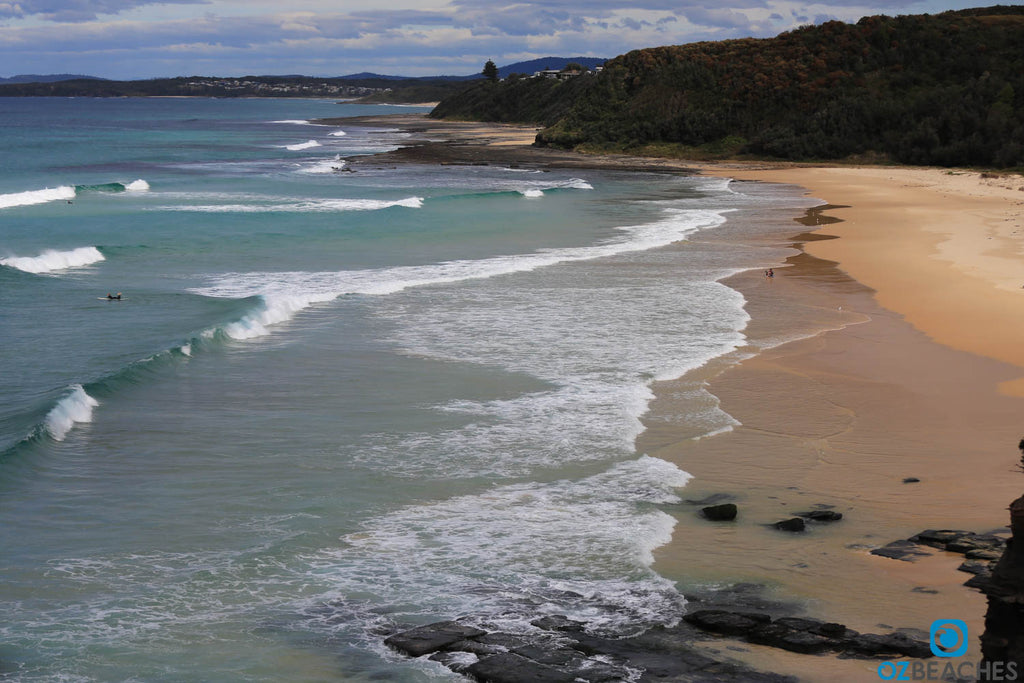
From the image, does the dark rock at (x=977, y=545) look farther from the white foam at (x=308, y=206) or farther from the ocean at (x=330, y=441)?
the white foam at (x=308, y=206)

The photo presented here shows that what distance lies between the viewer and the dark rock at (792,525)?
352 inches

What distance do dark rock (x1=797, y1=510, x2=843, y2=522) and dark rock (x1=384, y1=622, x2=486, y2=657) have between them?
3546 mm

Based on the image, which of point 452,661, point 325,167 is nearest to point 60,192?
point 325,167

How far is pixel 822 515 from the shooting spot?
9.18m

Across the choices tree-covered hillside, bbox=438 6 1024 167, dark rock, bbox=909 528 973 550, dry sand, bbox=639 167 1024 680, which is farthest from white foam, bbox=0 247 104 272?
tree-covered hillside, bbox=438 6 1024 167

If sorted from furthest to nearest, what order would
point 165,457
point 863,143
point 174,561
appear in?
point 863,143, point 165,457, point 174,561

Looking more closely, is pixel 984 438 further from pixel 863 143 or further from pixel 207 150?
pixel 207 150

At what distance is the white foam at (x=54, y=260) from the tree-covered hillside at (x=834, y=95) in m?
43.5

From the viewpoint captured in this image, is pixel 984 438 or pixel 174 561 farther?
pixel 984 438

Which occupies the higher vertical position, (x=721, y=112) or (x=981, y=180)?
(x=721, y=112)

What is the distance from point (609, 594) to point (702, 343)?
29.1ft

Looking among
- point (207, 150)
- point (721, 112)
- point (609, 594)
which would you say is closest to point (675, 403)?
point (609, 594)

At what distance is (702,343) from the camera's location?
53.1ft

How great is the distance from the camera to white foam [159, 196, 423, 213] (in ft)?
124
